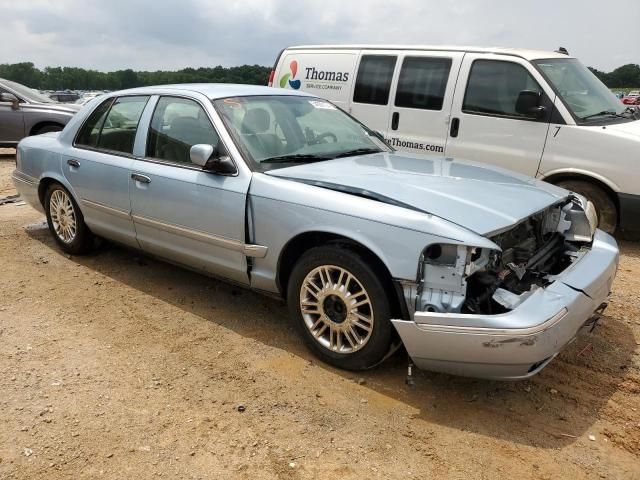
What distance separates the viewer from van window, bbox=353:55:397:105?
22.6ft

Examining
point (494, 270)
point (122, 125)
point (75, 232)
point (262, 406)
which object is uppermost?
point (122, 125)

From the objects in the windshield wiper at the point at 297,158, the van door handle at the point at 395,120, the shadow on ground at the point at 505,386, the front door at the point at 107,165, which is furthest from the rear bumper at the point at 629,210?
the front door at the point at 107,165

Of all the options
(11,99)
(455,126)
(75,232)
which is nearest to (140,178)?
(75,232)

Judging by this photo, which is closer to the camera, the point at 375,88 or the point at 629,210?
the point at 629,210

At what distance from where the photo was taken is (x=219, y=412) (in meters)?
2.93

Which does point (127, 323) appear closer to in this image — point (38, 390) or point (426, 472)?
point (38, 390)

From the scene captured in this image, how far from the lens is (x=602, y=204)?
18.5 ft

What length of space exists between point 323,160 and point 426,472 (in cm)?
214

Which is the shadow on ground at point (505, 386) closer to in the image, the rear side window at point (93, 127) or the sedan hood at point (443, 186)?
the sedan hood at point (443, 186)

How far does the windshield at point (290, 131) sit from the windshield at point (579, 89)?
2.56 meters

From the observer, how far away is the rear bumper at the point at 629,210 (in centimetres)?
543

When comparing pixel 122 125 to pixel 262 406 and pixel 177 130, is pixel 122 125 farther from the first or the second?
pixel 262 406

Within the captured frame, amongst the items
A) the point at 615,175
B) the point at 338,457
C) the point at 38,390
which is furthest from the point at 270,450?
the point at 615,175

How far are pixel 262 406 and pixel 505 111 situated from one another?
4.53 m
